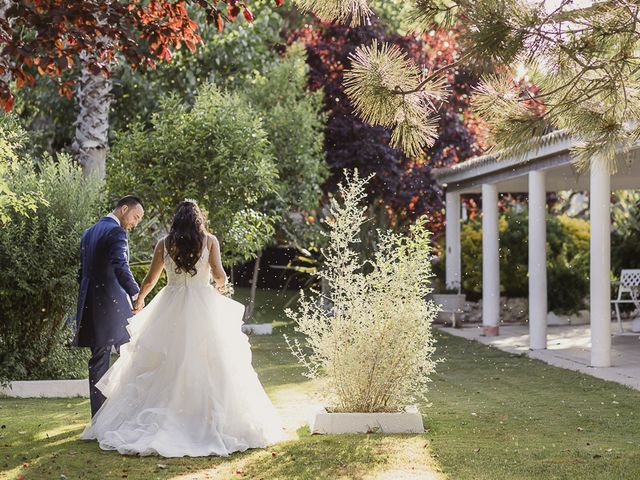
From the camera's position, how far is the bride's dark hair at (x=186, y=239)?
25.2ft

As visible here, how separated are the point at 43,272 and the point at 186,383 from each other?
338 cm

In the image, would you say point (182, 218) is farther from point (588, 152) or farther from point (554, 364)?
point (554, 364)

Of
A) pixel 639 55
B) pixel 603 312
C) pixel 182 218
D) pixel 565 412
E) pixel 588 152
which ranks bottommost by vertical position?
pixel 565 412

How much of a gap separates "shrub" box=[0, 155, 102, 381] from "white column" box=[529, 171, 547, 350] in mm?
6836

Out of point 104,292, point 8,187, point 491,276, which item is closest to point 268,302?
point 491,276

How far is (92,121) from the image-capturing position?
15.5 metres

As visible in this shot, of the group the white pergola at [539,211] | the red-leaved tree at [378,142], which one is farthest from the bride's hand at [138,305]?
the red-leaved tree at [378,142]

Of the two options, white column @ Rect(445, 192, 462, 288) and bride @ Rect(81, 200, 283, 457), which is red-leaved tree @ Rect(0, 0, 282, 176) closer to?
bride @ Rect(81, 200, 283, 457)

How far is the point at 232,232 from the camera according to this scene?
16422mm

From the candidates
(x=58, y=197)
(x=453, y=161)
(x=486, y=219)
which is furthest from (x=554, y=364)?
(x=453, y=161)

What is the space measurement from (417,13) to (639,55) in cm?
182

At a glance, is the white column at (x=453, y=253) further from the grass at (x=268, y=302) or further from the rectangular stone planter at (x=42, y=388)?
the rectangular stone planter at (x=42, y=388)

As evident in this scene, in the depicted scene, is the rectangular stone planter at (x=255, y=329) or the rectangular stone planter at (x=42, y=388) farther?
the rectangular stone planter at (x=255, y=329)

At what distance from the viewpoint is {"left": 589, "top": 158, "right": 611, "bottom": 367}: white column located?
1266cm
